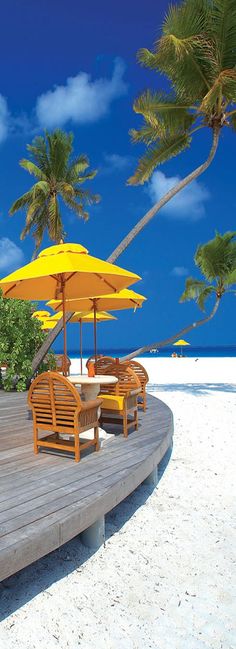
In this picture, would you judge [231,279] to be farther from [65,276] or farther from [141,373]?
[65,276]

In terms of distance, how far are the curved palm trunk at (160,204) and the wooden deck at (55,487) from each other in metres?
5.88

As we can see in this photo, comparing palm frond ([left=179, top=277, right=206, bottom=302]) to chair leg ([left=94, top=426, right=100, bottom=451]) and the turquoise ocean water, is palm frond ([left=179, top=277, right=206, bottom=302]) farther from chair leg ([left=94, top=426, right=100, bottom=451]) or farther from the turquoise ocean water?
the turquoise ocean water

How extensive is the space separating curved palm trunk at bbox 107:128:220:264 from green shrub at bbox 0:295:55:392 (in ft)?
8.36

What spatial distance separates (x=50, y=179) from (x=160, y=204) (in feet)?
42.2

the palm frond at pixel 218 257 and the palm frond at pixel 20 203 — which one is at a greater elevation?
the palm frond at pixel 20 203

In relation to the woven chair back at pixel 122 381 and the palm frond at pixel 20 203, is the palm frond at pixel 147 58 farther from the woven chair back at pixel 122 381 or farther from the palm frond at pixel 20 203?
the palm frond at pixel 20 203

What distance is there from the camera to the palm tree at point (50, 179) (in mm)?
21172

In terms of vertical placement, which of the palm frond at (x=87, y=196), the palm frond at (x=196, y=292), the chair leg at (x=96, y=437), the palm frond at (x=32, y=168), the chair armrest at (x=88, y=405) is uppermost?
the palm frond at (x=32, y=168)

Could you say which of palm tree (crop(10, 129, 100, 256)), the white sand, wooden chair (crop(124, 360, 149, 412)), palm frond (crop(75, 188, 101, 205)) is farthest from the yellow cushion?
palm frond (crop(75, 188, 101, 205))

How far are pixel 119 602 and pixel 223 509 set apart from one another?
1.80 m

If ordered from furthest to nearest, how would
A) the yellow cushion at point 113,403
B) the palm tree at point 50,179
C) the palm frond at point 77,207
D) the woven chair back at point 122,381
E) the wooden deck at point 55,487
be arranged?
1. the palm frond at point 77,207
2. the palm tree at point 50,179
3. the woven chair back at point 122,381
4. the yellow cushion at point 113,403
5. the wooden deck at point 55,487

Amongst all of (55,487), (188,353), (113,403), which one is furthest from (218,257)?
(188,353)

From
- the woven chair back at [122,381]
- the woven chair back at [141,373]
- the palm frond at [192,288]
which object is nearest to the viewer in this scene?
the woven chair back at [122,381]

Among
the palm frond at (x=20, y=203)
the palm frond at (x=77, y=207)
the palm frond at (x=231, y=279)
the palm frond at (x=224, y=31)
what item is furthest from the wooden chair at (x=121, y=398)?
the palm frond at (x=77, y=207)
